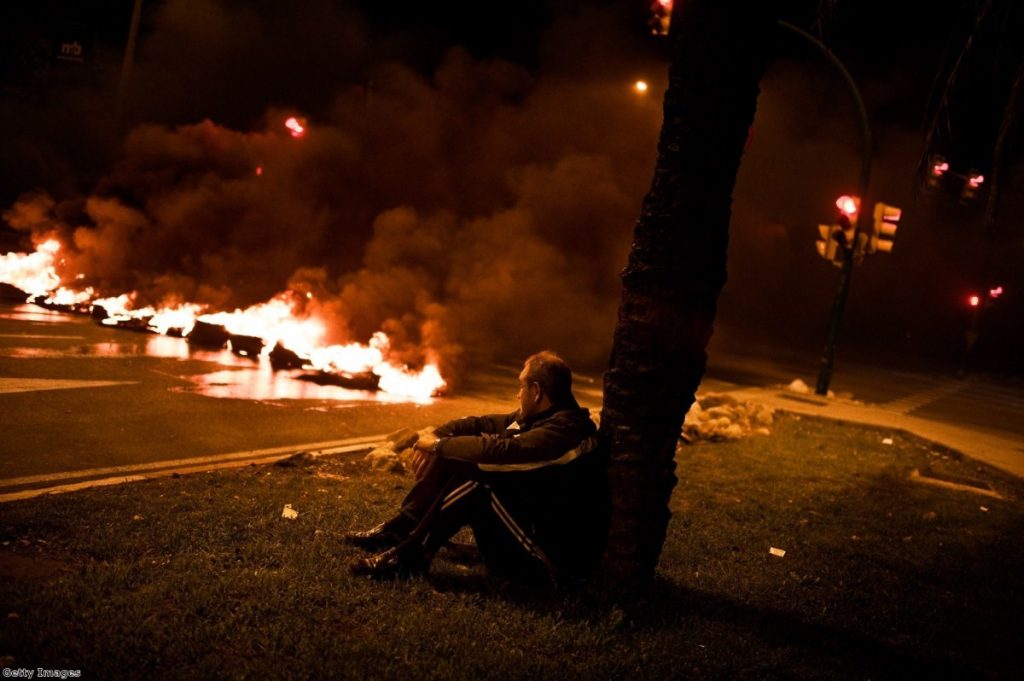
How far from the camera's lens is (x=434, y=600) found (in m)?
3.98

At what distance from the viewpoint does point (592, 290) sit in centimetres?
1883

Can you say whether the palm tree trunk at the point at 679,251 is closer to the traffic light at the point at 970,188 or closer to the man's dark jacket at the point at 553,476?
the man's dark jacket at the point at 553,476

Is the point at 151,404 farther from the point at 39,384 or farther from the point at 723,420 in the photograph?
the point at 723,420

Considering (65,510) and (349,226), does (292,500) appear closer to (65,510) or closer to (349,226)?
(65,510)

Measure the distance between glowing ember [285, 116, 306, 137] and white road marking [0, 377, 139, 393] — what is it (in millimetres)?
9820

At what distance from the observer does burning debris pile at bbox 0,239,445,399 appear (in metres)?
12.1

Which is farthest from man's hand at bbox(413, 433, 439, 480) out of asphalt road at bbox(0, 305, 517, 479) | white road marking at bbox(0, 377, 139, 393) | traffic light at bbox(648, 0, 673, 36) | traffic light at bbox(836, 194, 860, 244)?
traffic light at bbox(836, 194, 860, 244)

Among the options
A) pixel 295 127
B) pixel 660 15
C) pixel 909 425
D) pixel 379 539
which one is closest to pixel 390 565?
pixel 379 539

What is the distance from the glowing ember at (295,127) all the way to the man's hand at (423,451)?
48.6ft

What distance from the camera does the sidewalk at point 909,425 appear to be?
36.0 ft

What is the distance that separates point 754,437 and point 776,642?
6690mm

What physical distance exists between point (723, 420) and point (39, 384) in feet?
26.9

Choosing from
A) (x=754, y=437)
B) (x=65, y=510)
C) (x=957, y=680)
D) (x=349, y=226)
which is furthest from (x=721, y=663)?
(x=349, y=226)

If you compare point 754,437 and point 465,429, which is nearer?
point 465,429
